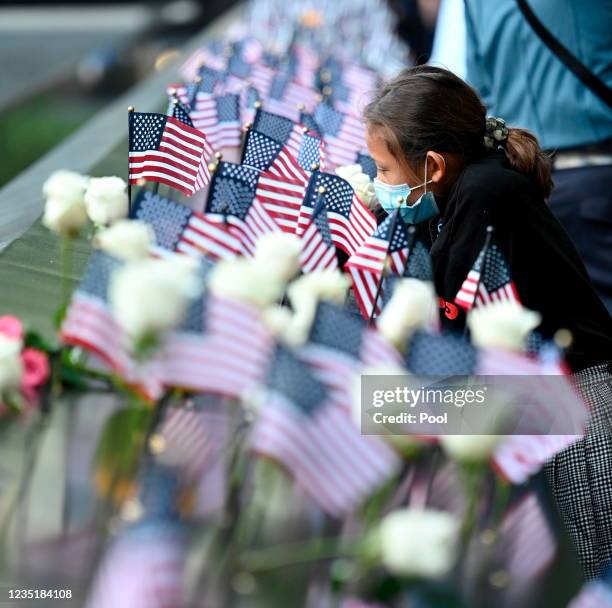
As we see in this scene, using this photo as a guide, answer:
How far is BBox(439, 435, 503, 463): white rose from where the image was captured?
2.64m

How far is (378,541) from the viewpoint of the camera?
2.43m

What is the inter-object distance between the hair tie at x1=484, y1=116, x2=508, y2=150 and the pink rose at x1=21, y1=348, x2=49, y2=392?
193 cm

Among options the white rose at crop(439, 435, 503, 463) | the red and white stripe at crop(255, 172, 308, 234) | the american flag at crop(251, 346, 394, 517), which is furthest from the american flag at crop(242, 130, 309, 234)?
the white rose at crop(439, 435, 503, 463)

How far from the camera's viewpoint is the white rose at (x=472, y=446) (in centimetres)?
264

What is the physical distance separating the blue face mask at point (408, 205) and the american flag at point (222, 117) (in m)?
2.16

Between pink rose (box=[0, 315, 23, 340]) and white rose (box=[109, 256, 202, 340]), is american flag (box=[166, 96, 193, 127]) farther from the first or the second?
white rose (box=[109, 256, 202, 340])

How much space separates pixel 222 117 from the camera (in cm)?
653

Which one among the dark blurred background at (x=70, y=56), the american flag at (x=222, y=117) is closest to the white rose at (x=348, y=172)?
the american flag at (x=222, y=117)

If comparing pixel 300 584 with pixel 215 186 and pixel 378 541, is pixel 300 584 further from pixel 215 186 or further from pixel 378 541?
pixel 215 186

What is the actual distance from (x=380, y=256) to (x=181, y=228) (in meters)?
0.65

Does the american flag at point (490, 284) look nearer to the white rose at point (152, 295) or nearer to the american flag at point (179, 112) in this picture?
the white rose at point (152, 295)

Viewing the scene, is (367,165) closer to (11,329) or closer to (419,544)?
(11,329)

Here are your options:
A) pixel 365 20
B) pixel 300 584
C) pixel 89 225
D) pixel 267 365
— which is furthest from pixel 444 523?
pixel 365 20

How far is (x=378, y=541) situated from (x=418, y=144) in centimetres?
225
